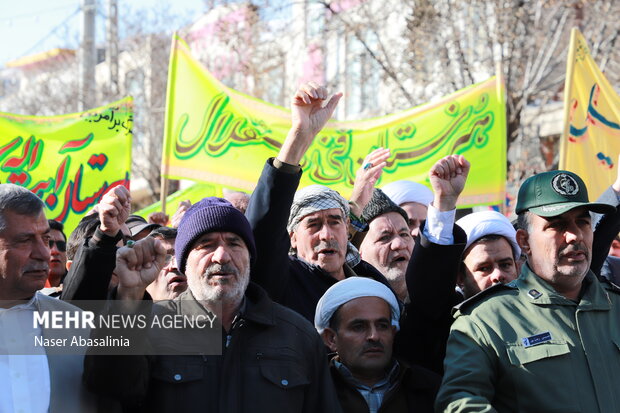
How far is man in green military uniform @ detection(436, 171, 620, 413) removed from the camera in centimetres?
345

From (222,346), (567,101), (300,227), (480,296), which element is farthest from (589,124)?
(222,346)

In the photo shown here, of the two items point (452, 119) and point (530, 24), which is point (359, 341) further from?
point (530, 24)

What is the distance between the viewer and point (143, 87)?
2055 cm

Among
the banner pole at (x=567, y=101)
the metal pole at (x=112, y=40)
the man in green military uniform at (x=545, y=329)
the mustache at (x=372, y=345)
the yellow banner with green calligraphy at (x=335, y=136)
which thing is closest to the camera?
the man in green military uniform at (x=545, y=329)

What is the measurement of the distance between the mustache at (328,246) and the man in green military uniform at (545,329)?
92 centimetres

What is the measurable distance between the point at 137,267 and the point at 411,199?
9.12 feet

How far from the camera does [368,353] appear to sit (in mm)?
3861

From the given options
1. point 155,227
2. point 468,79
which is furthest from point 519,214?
point 468,79

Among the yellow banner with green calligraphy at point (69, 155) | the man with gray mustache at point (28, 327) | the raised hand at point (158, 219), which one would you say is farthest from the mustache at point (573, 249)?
the yellow banner with green calligraphy at point (69, 155)

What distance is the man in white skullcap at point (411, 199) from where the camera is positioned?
580cm

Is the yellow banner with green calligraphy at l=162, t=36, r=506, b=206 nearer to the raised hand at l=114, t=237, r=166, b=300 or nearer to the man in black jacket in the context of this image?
the man in black jacket

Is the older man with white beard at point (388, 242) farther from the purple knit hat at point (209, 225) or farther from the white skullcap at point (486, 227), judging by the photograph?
the purple knit hat at point (209, 225)

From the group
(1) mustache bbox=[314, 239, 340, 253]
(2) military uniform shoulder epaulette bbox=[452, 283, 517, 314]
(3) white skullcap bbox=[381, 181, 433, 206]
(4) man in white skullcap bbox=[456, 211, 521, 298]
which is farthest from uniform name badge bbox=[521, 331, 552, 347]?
(3) white skullcap bbox=[381, 181, 433, 206]

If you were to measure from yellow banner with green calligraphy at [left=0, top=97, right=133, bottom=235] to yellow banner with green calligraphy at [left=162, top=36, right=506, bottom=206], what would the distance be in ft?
1.79
